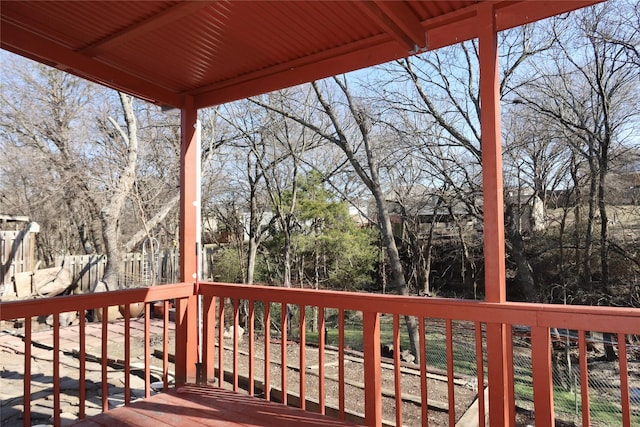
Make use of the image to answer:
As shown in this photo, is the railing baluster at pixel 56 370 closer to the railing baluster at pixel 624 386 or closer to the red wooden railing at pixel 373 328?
the red wooden railing at pixel 373 328

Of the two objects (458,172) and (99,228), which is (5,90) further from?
(458,172)

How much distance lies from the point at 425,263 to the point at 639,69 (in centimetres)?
484

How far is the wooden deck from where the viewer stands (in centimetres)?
226

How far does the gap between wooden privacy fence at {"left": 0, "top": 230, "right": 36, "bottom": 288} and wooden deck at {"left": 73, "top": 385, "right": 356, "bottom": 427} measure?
6.84 m

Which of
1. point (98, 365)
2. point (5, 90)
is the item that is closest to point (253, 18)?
point (98, 365)

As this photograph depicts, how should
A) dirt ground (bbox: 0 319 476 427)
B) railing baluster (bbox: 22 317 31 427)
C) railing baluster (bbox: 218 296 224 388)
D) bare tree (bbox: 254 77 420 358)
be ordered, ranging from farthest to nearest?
bare tree (bbox: 254 77 420 358), dirt ground (bbox: 0 319 476 427), railing baluster (bbox: 218 296 224 388), railing baluster (bbox: 22 317 31 427)

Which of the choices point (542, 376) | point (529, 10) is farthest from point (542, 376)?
point (529, 10)

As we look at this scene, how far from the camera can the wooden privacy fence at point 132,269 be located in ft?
27.2

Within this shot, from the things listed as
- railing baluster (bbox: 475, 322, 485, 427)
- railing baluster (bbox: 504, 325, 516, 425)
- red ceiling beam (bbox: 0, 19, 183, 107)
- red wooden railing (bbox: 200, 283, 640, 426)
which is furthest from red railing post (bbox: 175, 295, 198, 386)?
railing baluster (bbox: 504, 325, 516, 425)

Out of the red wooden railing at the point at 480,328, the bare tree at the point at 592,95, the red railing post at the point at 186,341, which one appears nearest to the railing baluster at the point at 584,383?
the red wooden railing at the point at 480,328

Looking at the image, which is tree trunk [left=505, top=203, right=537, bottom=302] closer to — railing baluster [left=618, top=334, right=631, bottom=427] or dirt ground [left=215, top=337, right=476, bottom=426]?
dirt ground [left=215, top=337, right=476, bottom=426]

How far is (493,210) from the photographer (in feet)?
6.48

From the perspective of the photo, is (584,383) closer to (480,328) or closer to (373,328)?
(480,328)

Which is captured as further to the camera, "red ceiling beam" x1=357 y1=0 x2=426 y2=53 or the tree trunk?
the tree trunk
